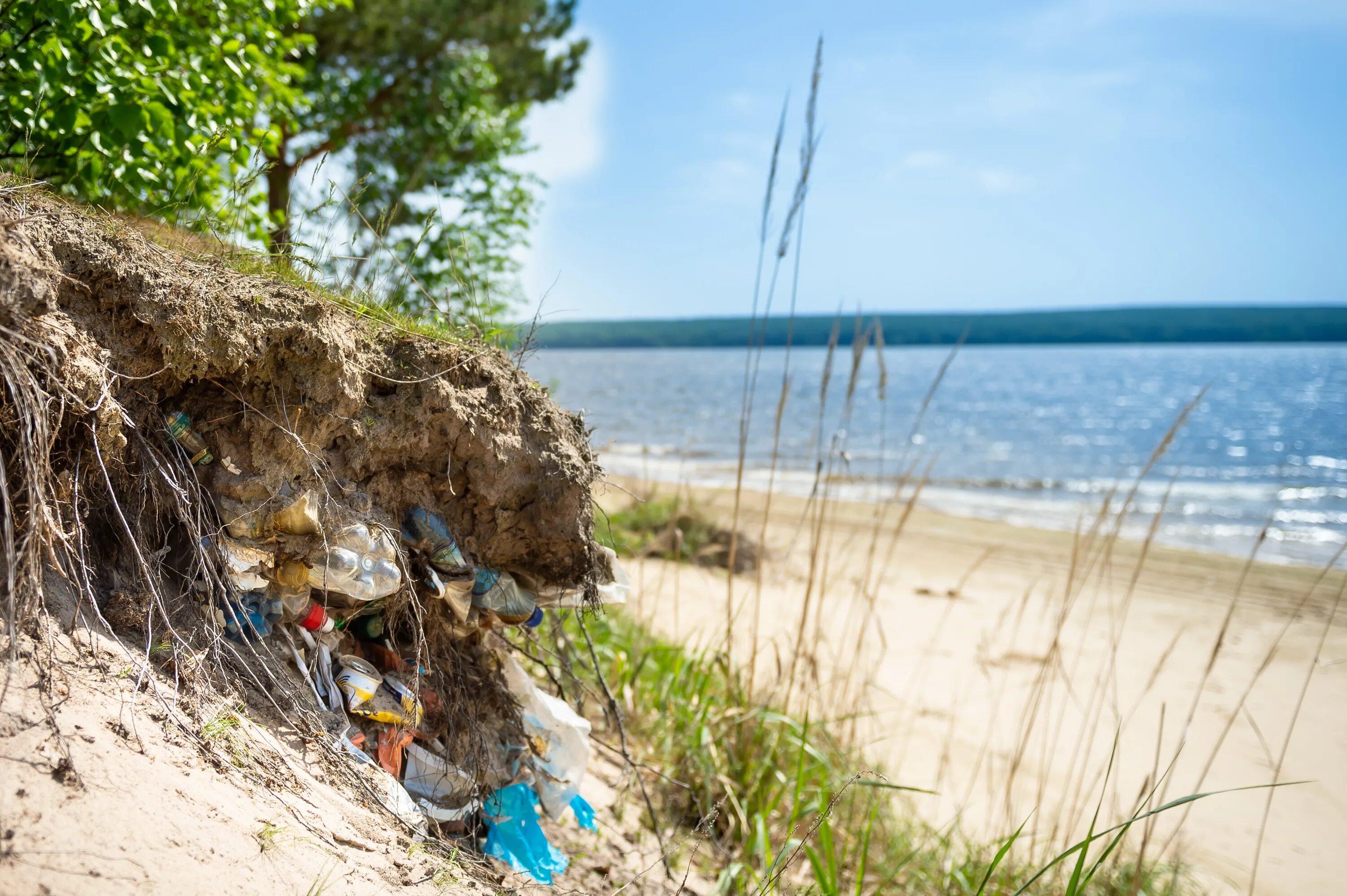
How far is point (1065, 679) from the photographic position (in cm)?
309

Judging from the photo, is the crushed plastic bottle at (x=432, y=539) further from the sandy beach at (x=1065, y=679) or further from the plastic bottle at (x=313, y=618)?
the sandy beach at (x=1065, y=679)

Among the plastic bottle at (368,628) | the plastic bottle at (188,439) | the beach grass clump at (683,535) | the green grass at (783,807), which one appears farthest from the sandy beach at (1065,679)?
the plastic bottle at (188,439)

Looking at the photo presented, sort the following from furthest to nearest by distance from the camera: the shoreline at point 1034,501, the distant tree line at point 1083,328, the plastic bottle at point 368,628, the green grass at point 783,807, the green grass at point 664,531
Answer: the distant tree line at point 1083,328 → the shoreline at point 1034,501 → the green grass at point 664,531 → the green grass at point 783,807 → the plastic bottle at point 368,628

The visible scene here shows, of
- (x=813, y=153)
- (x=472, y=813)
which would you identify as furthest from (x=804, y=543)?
(x=472, y=813)

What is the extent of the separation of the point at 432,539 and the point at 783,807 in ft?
5.85

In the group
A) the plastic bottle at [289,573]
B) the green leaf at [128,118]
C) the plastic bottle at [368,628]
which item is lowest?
the plastic bottle at [368,628]

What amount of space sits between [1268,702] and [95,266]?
22.6 feet

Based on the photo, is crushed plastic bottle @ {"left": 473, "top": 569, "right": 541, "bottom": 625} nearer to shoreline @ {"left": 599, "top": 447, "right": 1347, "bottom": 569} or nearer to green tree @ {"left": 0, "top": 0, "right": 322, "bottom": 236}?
green tree @ {"left": 0, "top": 0, "right": 322, "bottom": 236}

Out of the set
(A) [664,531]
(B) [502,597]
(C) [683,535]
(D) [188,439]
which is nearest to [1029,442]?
(A) [664,531]

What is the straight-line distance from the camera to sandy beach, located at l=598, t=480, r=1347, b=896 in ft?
11.1

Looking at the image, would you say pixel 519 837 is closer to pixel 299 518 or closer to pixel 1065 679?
pixel 299 518

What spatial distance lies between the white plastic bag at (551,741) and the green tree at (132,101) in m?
1.54

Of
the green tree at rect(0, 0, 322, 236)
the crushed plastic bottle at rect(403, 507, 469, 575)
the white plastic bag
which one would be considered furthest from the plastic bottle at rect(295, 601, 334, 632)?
the green tree at rect(0, 0, 322, 236)

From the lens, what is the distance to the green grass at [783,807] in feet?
8.87
